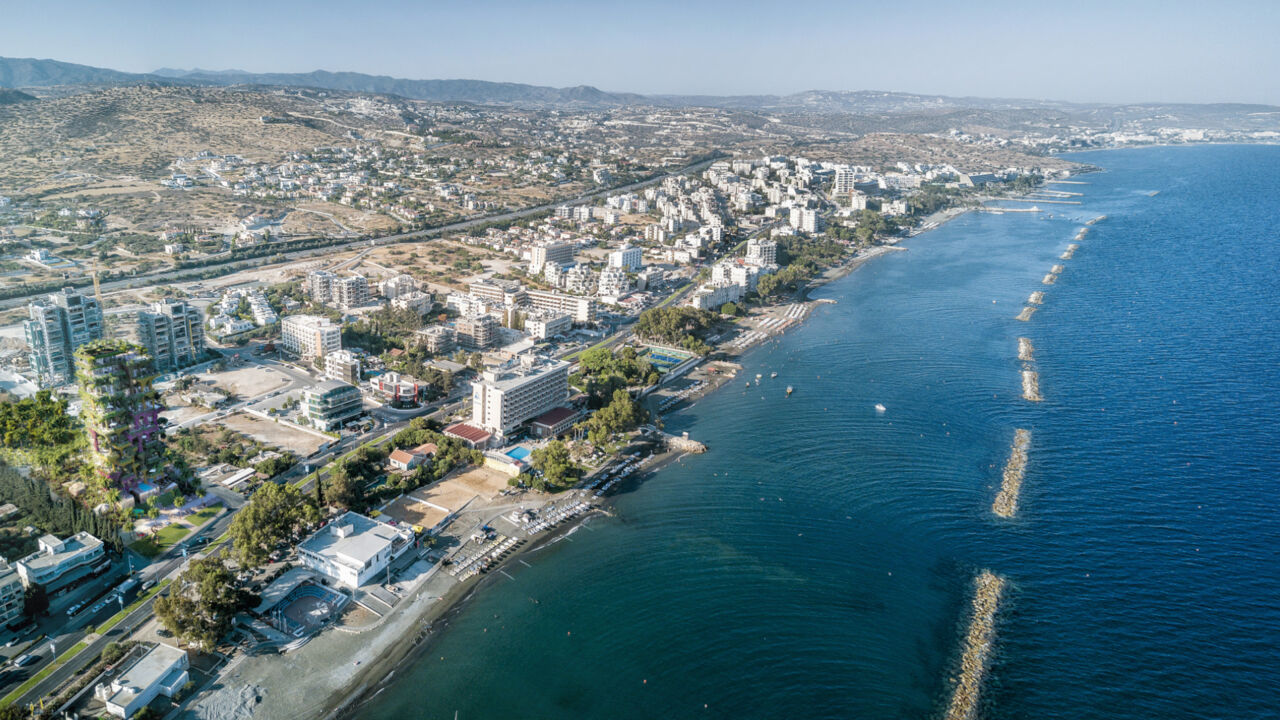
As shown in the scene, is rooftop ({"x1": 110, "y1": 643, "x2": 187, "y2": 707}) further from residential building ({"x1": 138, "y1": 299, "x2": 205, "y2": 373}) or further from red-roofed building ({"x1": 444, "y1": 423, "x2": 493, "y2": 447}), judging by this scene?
residential building ({"x1": 138, "y1": 299, "x2": 205, "y2": 373})

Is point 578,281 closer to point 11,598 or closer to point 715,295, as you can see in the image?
point 715,295

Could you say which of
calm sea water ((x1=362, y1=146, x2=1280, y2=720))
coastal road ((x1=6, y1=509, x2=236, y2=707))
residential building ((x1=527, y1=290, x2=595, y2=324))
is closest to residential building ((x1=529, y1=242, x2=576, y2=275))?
residential building ((x1=527, y1=290, x2=595, y2=324))

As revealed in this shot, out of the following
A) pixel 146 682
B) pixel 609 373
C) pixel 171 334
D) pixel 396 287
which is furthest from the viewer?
pixel 396 287

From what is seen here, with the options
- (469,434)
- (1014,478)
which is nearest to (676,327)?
(469,434)

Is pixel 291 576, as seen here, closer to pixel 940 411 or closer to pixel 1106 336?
pixel 940 411

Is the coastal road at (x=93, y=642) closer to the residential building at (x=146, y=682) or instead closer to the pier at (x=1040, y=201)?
the residential building at (x=146, y=682)

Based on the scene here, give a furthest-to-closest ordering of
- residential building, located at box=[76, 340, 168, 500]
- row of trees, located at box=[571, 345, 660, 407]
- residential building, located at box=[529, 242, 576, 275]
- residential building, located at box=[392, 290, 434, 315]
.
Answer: residential building, located at box=[529, 242, 576, 275], residential building, located at box=[392, 290, 434, 315], row of trees, located at box=[571, 345, 660, 407], residential building, located at box=[76, 340, 168, 500]

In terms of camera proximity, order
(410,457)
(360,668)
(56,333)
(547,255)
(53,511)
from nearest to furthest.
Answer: (360,668)
(53,511)
(410,457)
(56,333)
(547,255)

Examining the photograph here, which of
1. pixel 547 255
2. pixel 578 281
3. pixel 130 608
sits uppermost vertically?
pixel 547 255
